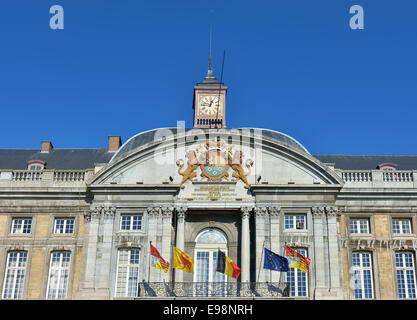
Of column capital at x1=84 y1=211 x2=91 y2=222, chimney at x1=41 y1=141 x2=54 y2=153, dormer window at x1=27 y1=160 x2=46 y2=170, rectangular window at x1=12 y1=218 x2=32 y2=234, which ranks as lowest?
rectangular window at x1=12 y1=218 x2=32 y2=234

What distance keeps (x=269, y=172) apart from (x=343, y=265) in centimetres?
564

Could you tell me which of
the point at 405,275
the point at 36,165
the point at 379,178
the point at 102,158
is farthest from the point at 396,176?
the point at 36,165

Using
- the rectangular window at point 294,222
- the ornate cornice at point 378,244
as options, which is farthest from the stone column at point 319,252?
the ornate cornice at point 378,244

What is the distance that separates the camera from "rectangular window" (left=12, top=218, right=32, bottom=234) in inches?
1224

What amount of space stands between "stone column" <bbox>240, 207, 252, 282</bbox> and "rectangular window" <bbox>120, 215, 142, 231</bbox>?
16.5ft

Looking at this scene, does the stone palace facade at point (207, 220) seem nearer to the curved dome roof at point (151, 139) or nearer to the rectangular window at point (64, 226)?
the rectangular window at point (64, 226)

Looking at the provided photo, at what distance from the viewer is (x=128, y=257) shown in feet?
97.7

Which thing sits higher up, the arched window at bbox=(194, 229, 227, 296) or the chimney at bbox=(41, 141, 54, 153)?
the chimney at bbox=(41, 141, 54, 153)

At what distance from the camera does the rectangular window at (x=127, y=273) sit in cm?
2906

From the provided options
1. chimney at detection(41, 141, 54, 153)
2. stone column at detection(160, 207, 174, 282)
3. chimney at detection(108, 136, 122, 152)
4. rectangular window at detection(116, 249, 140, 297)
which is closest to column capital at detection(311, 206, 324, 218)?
stone column at detection(160, 207, 174, 282)

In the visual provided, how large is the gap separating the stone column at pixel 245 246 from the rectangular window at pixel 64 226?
335 inches

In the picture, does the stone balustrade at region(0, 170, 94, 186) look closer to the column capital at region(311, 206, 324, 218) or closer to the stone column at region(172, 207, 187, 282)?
the stone column at region(172, 207, 187, 282)
